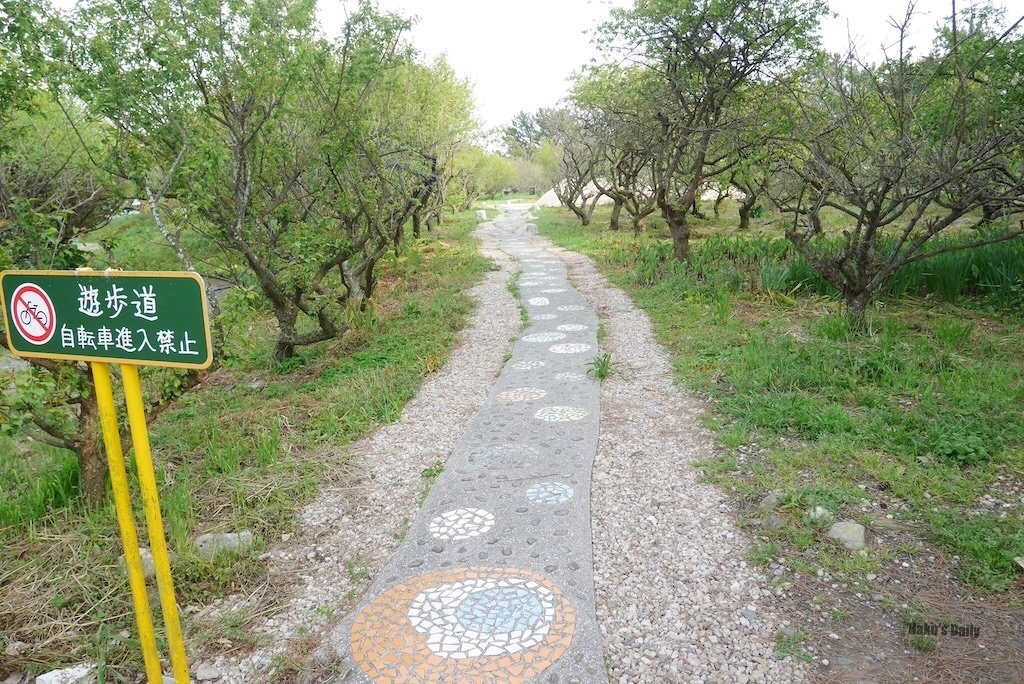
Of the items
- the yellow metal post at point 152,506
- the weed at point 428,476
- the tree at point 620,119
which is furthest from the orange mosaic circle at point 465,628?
the tree at point 620,119

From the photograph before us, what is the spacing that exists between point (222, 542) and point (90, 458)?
105 cm

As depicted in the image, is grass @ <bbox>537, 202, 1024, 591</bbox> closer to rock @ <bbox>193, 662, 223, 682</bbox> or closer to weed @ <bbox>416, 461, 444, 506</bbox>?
weed @ <bbox>416, 461, 444, 506</bbox>

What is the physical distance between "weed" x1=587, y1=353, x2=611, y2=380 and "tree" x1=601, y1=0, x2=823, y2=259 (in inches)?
154

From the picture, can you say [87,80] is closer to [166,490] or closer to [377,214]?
[166,490]

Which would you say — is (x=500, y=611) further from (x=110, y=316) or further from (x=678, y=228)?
(x=678, y=228)

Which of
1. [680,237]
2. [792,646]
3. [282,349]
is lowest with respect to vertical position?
[792,646]

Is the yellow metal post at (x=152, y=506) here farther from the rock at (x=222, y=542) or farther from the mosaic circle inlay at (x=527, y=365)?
the mosaic circle inlay at (x=527, y=365)

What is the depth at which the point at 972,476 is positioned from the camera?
3.54m

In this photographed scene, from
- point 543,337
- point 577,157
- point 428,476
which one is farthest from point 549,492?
point 577,157

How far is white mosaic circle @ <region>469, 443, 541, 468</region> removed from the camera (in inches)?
163

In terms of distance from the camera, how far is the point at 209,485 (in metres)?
3.91

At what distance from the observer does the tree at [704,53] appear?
28.0 feet

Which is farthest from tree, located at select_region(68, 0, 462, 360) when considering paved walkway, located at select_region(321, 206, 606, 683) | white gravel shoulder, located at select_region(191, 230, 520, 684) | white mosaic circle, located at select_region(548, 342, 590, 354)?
paved walkway, located at select_region(321, 206, 606, 683)

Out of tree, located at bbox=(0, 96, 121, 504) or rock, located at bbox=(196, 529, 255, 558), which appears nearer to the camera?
tree, located at bbox=(0, 96, 121, 504)
